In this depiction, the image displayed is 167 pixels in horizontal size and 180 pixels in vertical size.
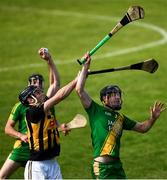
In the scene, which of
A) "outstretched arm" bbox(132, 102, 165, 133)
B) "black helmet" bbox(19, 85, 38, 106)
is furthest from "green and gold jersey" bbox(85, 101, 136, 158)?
"black helmet" bbox(19, 85, 38, 106)

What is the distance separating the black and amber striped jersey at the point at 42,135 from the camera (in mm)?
14516

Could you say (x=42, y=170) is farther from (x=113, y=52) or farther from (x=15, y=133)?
(x=113, y=52)

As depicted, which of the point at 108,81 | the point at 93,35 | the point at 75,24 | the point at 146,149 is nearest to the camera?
the point at 146,149

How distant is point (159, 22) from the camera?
113 ft

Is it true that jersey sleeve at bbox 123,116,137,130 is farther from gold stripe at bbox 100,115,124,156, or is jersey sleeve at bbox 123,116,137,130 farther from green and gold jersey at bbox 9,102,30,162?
green and gold jersey at bbox 9,102,30,162

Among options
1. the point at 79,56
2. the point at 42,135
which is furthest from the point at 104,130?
the point at 79,56

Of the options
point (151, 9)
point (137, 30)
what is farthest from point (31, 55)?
point (151, 9)

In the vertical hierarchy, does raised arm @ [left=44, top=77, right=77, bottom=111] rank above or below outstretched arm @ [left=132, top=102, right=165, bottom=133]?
above

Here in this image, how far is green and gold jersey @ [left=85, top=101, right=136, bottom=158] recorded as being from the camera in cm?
1438

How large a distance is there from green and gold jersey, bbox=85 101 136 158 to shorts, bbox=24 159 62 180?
0.88 metres

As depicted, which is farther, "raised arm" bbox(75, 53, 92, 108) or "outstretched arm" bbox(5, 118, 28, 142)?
"outstretched arm" bbox(5, 118, 28, 142)

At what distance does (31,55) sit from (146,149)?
10.8 meters

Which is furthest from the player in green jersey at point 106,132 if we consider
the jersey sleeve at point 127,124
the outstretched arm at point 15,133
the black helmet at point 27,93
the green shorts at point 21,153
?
the green shorts at point 21,153

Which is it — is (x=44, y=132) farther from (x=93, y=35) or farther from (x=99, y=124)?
(x=93, y=35)
